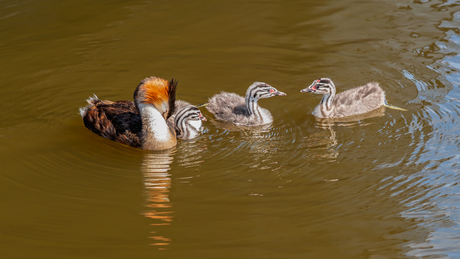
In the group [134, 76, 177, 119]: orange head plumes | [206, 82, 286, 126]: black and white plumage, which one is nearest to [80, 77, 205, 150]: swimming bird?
[134, 76, 177, 119]: orange head plumes

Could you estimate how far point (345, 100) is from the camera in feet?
26.5

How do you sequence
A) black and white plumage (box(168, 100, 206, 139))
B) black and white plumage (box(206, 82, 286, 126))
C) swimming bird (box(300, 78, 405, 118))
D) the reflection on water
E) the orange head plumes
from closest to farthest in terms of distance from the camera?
the reflection on water < the orange head plumes < black and white plumage (box(168, 100, 206, 139)) < black and white plumage (box(206, 82, 286, 126)) < swimming bird (box(300, 78, 405, 118))

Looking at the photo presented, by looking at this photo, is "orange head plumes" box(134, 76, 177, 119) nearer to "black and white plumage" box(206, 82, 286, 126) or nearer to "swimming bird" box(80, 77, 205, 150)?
"swimming bird" box(80, 77, 205, 150)

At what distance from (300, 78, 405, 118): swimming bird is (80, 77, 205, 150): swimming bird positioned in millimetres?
1844

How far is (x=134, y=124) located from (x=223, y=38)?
4.25 metres

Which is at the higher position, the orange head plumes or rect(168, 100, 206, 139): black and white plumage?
the orange head plumes

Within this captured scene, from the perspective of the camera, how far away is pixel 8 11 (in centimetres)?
1256

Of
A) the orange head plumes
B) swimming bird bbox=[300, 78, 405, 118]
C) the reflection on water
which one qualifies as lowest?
the reflection on water

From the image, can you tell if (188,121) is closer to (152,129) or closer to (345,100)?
(152,129)

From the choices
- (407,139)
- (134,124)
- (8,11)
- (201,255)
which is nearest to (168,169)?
(134,124)

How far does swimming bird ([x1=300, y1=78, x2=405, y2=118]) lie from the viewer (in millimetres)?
7945

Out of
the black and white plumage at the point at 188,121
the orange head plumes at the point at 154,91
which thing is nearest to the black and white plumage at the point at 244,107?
the black and white plumage at the point at 188,121

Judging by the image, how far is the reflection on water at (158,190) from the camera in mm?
5058

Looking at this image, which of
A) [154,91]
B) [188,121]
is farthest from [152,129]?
[188,121]
